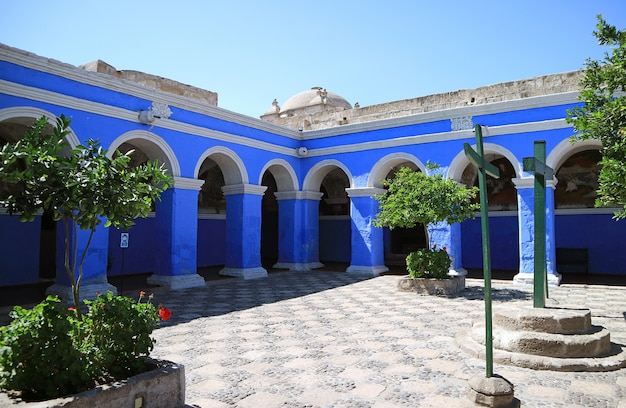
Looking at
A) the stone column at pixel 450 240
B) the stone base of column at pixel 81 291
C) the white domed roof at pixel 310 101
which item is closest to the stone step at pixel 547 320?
the stone column at pixel 450 240

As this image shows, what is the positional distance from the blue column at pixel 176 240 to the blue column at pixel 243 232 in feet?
5.79

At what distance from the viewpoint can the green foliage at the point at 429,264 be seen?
9945 mm

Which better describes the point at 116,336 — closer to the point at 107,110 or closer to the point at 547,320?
the point at 547,320

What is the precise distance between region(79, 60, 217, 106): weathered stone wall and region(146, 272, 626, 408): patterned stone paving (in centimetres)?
662

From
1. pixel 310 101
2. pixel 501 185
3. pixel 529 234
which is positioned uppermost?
pixel 310 101

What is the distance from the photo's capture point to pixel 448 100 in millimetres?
13094

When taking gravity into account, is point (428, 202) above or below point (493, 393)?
above

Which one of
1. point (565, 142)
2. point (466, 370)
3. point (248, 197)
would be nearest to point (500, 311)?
point (466, 370)

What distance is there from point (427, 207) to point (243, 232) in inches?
223

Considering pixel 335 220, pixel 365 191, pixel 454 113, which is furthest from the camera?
pixel 335 220

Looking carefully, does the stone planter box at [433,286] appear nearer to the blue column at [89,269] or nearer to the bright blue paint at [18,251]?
the blue column at [89,269]

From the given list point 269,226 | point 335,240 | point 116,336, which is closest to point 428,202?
point 116,336

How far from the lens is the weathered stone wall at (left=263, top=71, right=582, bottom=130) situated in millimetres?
11477

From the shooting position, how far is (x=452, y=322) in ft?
22.1
